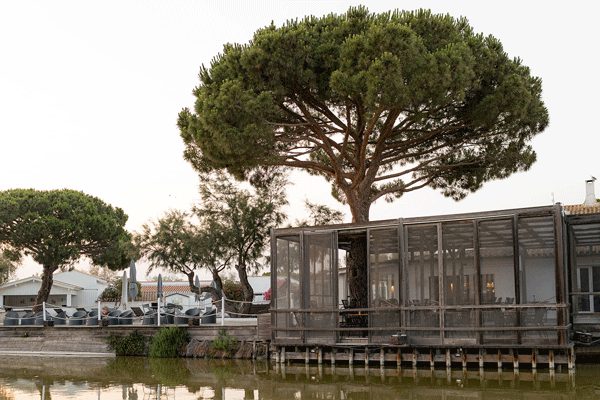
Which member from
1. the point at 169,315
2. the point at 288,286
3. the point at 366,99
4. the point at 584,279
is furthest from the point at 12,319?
the point at 584,279

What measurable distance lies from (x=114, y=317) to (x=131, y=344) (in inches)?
47.2

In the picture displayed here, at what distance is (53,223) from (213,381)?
25.2 meters

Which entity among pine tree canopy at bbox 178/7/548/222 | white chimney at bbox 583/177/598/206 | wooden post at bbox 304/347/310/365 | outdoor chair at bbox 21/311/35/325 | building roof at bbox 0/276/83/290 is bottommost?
wooden post at bbox 304/347/310/365

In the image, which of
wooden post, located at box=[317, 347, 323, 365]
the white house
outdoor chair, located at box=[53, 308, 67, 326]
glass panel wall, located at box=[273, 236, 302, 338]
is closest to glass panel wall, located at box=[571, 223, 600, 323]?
wooden post, located at box=[317, 347, 323, 365]

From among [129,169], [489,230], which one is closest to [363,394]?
[489,230]

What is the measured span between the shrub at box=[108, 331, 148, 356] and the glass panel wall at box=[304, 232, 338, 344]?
6.34 metres

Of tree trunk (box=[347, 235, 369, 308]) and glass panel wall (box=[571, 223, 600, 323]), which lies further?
tree trunk (box=[347, 235, 369, 308])

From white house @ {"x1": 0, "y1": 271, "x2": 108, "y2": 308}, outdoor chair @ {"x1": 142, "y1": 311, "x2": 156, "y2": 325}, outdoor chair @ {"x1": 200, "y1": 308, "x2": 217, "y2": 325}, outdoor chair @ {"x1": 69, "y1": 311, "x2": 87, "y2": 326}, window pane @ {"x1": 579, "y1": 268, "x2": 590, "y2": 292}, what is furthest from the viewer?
white house @ {"x1": 0, "y1": 271, "x2": 108, "y2": 308}

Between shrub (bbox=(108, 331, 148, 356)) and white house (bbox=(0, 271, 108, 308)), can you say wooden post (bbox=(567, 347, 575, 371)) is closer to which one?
shrub (bbox=(108, 331, 148, 356))

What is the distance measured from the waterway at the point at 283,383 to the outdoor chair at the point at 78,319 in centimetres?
433

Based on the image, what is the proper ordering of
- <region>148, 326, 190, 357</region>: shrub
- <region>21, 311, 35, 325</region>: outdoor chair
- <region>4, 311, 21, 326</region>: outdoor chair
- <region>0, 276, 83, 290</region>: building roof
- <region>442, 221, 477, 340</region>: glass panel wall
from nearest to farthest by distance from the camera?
<region>442, 221, 477, 340</region>: glass panel wall → <region>148, 326, 190, 357</region>: shrub → <region>21, 311, 35, 325</region>: outdoor chair → <region>4, 311, 21, 326</region>: outdoor chair → <region>0, 276, 83, 290</region>: building roof

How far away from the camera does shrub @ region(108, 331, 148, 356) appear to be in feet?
73.5

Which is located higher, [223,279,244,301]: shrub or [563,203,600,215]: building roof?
[563,203,600,215]: building roof

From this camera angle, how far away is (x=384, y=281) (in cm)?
1758
